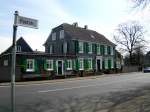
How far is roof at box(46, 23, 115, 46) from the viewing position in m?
49.1

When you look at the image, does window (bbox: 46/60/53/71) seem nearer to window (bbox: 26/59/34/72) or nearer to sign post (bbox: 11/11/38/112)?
window (bbox: 26/59/34/72)

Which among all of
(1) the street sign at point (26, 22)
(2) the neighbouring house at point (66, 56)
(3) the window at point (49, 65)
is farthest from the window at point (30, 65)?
(1) the street sign at point (26, 22)

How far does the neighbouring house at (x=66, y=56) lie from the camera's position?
35969mm

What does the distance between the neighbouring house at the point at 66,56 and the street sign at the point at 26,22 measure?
27132 millimetres

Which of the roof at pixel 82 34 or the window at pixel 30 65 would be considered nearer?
the window at pixel 30 65

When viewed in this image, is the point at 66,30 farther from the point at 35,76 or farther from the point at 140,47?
the point at 140,47

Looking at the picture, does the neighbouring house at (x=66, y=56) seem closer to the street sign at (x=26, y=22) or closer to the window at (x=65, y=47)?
the window at (x=65, y=47)

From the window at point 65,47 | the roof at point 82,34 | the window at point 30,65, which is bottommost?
the window at point 30,65

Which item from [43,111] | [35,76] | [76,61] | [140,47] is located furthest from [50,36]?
[43,111]

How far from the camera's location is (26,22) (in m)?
5.63

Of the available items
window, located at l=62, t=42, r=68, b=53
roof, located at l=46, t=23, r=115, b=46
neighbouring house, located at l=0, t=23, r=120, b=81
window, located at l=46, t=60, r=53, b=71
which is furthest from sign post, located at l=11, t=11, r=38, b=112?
window, located at l=62, t=42, r=68, b=53

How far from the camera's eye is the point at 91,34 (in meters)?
55.3

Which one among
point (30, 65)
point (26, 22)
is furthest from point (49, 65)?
point (26, 22)

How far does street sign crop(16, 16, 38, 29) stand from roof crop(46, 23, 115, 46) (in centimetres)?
4168
